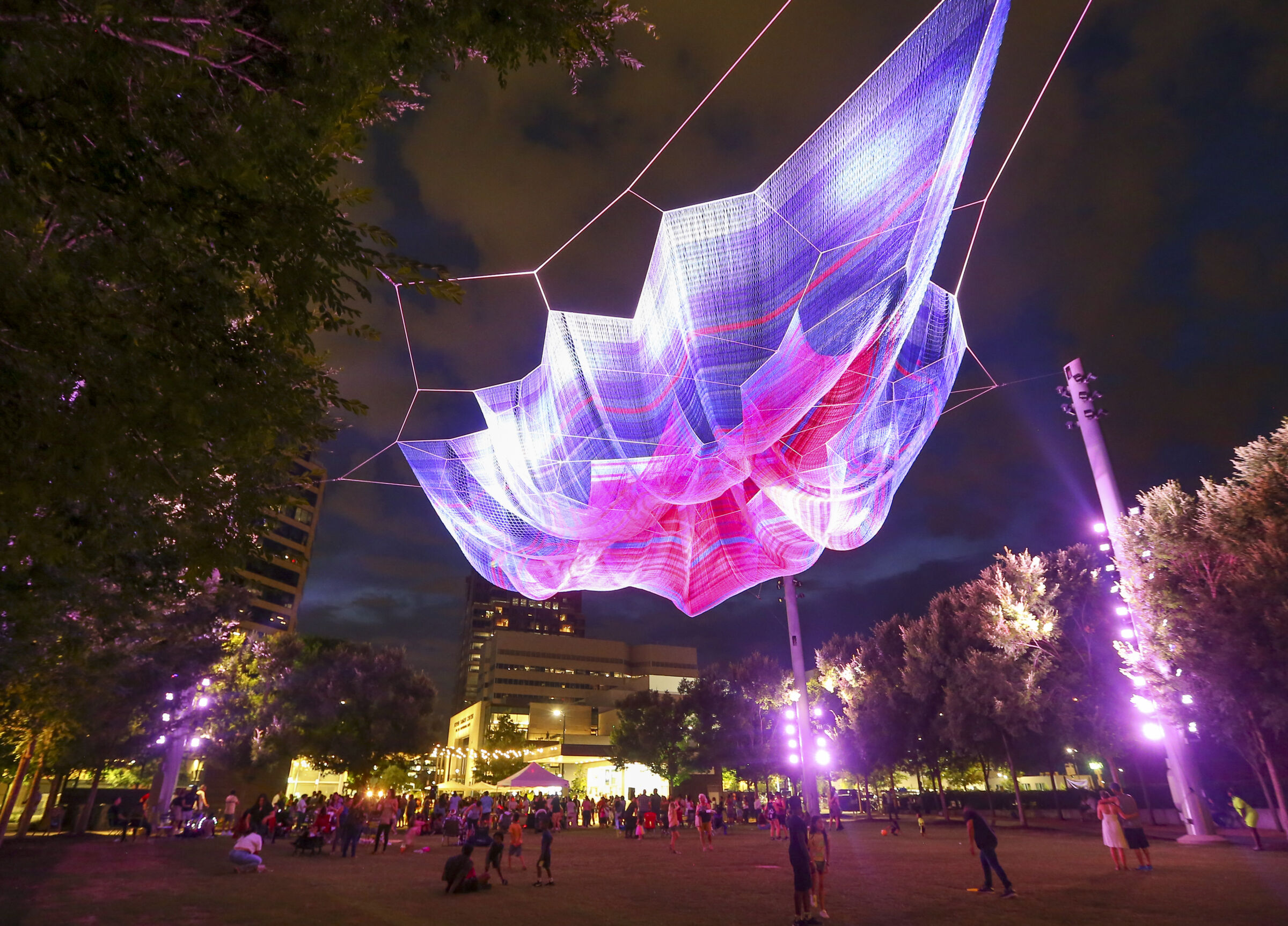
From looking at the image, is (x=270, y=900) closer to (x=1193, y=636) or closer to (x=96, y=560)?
(x=96, y=560)

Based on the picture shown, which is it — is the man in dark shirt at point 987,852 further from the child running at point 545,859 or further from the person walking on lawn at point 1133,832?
the child running at point 545,859

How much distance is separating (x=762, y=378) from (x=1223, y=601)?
14848 millimetres

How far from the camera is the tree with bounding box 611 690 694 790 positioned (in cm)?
5428

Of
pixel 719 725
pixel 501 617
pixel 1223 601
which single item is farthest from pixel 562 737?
pixel 501 617

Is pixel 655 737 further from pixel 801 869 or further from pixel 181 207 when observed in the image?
pixel 181 207

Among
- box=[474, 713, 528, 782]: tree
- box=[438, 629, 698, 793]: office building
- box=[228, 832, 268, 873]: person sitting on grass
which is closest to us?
box=[228, 832, 268, 873]: person sitting on grass

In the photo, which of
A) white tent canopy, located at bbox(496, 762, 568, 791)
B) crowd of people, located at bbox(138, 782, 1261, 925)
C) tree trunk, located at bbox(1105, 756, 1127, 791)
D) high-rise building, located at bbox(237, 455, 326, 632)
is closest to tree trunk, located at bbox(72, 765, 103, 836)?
crowd of people, located at bbox(138, 782, 1261, 925)

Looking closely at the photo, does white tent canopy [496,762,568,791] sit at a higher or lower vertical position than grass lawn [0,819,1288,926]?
higher

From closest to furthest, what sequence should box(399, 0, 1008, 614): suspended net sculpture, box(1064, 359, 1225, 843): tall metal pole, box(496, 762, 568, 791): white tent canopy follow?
box(399, 0, 1008, 614): suspended net sculpture
box(1064, 359, 1225, 843): tall metal pole
box(496, 762, 568, 791): white tent canopy

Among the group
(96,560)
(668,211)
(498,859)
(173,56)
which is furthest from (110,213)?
(498,859)

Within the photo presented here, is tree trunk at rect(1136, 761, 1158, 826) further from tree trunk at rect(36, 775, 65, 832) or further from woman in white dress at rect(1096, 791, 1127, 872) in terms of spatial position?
tree trunk at rect(36, 775, 65, 832)

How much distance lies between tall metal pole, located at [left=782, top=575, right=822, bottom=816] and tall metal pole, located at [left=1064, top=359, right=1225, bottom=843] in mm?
10803

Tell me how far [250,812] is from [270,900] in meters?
7.45

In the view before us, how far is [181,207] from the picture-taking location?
426cm
